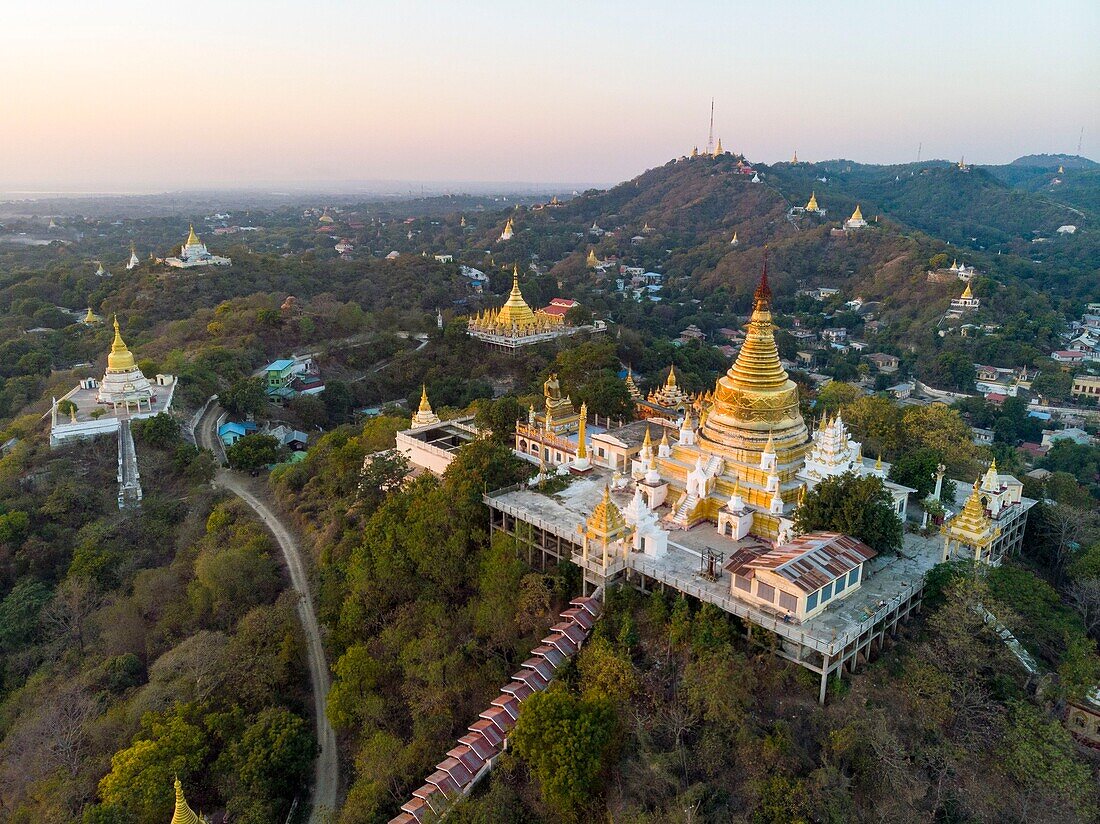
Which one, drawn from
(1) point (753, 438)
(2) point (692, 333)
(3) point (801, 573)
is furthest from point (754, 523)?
(2) point (692, 333)

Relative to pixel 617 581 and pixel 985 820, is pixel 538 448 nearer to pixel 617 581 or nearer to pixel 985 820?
pixel 617 581

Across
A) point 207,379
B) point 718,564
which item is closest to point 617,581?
point 718,564

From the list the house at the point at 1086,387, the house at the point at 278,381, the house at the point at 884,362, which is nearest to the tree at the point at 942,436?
the house at the point at 1086,387

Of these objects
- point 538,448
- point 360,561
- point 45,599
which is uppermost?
point 538,448

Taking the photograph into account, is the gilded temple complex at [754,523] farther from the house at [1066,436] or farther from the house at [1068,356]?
the house at [1068,356]

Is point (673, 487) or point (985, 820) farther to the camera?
point (673, 487)
